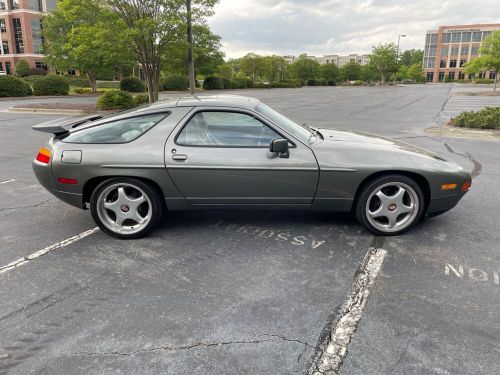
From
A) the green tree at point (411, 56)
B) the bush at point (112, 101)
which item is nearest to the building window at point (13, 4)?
the bush at point (112, 101)

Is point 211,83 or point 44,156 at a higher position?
point 211,83

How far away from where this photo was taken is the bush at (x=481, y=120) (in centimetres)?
1144

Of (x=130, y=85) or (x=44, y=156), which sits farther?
(x=130, y=85)

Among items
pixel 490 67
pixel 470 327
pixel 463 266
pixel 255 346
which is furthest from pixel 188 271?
pixel 490 67

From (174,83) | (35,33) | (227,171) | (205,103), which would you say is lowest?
(227,171)

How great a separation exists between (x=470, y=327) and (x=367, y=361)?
82 cm

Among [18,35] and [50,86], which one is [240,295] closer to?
[50,86]

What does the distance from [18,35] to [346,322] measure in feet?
246

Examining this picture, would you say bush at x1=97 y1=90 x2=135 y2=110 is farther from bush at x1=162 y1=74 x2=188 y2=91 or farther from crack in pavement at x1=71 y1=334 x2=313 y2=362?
bush at x1=162 y1=74 x2=188 y2=91

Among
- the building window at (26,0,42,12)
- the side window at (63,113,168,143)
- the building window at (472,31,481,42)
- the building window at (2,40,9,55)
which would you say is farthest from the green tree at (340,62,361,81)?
the side window at (63,113,168,143)

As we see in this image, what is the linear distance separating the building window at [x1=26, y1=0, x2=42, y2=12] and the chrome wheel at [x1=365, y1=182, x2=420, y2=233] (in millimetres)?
73641

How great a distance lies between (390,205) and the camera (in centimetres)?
380

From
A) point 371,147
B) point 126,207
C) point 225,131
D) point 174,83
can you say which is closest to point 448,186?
point 371,147

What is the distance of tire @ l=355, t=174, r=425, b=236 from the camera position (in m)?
3.74
